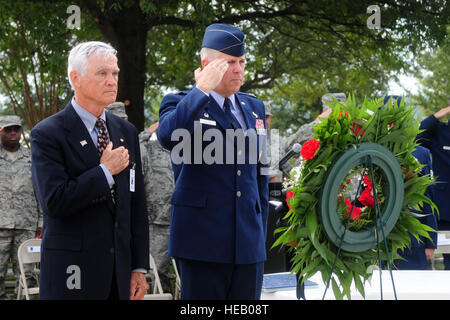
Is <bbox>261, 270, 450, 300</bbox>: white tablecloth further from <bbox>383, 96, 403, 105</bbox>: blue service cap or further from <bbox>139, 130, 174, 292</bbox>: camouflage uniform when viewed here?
<bbox>139, 130, 174, 292</bbox>: camouflage uniform

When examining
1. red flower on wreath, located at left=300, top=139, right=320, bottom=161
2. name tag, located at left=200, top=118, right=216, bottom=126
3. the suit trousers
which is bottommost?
the suit trousers

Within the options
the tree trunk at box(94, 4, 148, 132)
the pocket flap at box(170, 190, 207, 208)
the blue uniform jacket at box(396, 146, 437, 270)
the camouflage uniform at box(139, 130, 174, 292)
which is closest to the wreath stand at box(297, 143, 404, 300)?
the pocket flap at box(170, 190, 207, 208)

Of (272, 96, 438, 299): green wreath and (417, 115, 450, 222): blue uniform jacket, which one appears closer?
(272, 96, 438, 299): green wreath

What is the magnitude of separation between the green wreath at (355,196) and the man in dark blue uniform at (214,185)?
0.21 m

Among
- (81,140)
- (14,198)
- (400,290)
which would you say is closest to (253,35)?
(14,198)

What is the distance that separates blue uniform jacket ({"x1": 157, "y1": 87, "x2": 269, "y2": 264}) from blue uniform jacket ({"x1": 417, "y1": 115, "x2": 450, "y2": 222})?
496 cm

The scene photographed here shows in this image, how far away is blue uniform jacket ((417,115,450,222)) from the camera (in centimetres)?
736

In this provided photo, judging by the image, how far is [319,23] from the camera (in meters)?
12.9

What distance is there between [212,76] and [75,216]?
85 cm

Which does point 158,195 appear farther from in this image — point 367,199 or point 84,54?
point 84,54

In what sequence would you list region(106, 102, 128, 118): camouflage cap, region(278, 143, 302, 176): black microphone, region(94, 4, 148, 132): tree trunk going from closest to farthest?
region(278, 143, 302, 176): black microphone → region(106, 102, 128, 118): camouflage cap → region(94, 4, 148, 132): tree trunk

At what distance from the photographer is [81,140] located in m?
2.75

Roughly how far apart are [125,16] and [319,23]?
13.8 ft
